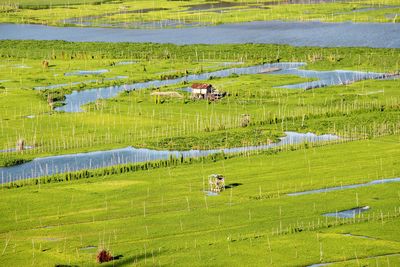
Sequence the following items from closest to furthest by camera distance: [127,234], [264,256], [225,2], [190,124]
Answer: [264,256] < [127,234] < [190,124] < [225,2]

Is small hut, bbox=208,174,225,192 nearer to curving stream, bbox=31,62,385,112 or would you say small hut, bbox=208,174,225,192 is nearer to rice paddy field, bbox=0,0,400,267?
rice paddy field, bbox=0,0,400,267

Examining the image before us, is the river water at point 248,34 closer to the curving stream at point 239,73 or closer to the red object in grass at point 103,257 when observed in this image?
the curving stream at point 239,73

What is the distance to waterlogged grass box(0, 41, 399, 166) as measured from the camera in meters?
61.8

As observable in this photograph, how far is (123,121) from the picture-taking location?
222ft

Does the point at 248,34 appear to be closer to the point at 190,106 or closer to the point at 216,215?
the point at 190,106

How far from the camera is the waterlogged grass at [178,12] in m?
130

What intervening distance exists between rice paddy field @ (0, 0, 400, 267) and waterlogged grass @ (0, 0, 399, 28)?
26.4 meters

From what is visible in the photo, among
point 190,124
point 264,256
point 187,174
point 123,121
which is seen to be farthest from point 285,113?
point 264,256

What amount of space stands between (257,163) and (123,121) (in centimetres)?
1586

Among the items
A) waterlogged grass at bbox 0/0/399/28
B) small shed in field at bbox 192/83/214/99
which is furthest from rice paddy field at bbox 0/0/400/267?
waterlogged grass at bbox 0/0/399/28

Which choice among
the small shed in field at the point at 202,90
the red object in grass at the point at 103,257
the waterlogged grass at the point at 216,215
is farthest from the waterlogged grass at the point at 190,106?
the red object in grass at the point at 103,257

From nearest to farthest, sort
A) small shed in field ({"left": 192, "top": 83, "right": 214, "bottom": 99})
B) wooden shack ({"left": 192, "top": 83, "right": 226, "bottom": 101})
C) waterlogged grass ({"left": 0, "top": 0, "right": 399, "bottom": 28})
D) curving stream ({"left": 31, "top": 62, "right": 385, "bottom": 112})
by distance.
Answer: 1. wooden shack ({"left": 192, "top": 83, "right": 226, "bottom": 101})
2. small shed in field ({"left": 192, "top": 83, "right": 214, "bottom": 99})
3. curving stream ({"left": 31, "top": 62, "right": 385, "bottom": 112})
4. waterlogged grass ({"left": 0, "top": 0, "right": 399, "bottom": 28})

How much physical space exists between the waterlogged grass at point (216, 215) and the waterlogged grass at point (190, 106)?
21.8 ft

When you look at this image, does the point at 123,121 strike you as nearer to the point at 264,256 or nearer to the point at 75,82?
the point at 75,82
